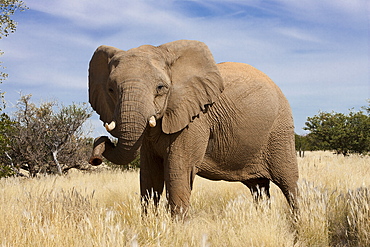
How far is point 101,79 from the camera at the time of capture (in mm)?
5242

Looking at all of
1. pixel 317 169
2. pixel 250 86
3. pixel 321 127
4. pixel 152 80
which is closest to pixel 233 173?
pixel 250 86

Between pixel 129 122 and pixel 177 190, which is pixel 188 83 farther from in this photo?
pixel 177 190

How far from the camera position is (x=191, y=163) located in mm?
5102

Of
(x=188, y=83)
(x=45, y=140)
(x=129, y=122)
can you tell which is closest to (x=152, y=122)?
(x=129, y=122)

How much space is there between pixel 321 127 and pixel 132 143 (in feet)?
77.9

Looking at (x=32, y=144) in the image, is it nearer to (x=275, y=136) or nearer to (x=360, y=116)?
(x=275, y=136)

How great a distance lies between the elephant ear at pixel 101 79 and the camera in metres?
5.04

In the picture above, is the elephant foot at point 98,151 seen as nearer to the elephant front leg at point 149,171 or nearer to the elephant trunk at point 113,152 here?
the elephant trunk at point 113,152

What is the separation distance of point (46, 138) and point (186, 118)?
33.2ft

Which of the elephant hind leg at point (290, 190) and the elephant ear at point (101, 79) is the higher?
the elephant ear at point (101, 79)

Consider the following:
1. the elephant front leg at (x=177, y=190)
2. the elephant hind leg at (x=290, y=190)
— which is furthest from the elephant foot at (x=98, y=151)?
the elephant hind leg at (x=290, y=190)

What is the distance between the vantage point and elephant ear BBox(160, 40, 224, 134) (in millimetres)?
4828

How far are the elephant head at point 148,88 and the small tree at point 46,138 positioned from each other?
8765mm

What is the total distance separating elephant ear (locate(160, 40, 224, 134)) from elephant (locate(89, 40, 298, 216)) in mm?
13
